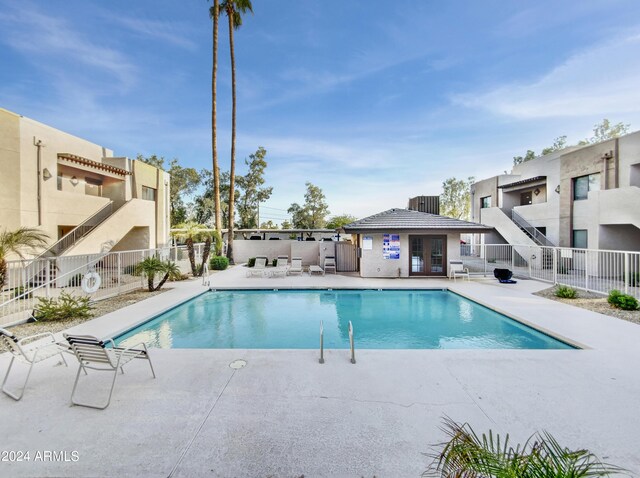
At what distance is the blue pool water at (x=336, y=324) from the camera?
7.18m

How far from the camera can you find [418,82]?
19.4 metres

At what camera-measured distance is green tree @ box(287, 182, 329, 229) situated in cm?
4369

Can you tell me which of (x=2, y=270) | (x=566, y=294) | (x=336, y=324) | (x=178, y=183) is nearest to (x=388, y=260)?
(x=566, y=294)

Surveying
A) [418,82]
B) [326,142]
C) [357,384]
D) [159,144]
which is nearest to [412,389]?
[357,384]

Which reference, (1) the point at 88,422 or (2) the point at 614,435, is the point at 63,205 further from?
(2) the point at 614,435

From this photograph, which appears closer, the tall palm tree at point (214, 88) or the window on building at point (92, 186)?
the window on building at point (92, 186)

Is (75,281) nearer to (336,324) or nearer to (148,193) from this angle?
(148,193)

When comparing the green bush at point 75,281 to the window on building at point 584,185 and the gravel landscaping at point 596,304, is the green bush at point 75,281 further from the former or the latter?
the window on building at point 584,185

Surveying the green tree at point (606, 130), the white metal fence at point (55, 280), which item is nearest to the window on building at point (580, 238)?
the white metal fence at point (55, 280)

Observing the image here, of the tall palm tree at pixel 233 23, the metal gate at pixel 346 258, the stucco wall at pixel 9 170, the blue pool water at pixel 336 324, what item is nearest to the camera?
the blue pool water at pixel 336 324

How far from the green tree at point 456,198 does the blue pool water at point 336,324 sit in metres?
39.4

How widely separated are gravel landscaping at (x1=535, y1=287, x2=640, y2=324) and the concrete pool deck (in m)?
2.70

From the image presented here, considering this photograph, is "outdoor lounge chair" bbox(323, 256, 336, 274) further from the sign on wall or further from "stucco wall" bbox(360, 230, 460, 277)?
the sign on wall

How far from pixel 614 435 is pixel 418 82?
20902mm
